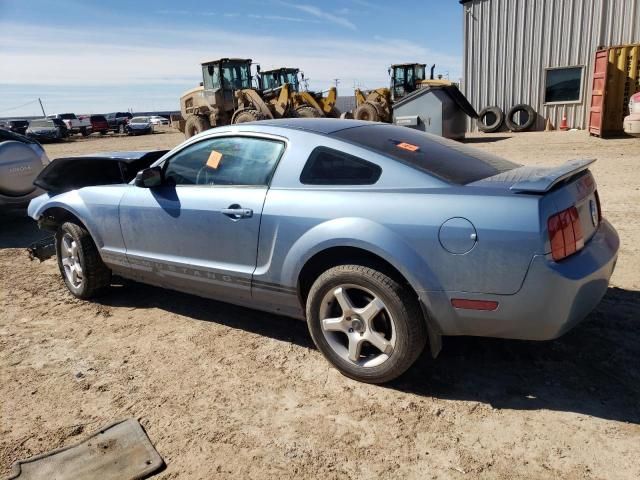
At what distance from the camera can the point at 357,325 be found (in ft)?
9.48

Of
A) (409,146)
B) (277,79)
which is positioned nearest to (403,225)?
(409,146)

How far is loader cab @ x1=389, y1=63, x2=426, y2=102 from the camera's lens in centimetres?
2112

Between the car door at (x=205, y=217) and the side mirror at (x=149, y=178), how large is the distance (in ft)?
0.18

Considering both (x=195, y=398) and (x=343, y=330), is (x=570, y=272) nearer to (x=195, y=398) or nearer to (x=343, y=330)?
(x=343, y=330)

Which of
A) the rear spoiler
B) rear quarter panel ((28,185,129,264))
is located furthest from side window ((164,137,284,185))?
the rear spoiler

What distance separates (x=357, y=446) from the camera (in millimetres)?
2453

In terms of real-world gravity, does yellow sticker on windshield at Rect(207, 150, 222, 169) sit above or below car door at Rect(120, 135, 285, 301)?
above

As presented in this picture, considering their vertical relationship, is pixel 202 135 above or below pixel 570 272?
above

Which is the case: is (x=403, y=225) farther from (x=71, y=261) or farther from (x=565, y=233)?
(x=71, y=261)

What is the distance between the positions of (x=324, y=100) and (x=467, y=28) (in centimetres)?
619

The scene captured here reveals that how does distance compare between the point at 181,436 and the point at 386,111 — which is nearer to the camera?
the point at 181,436

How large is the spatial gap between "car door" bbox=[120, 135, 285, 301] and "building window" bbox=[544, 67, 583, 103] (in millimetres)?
17960

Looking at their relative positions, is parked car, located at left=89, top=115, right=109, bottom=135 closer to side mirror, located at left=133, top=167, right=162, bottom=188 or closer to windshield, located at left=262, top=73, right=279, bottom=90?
windshield, located at left=262, top=73, right=279, bottom=90

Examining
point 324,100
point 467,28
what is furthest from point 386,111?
point 467,28
